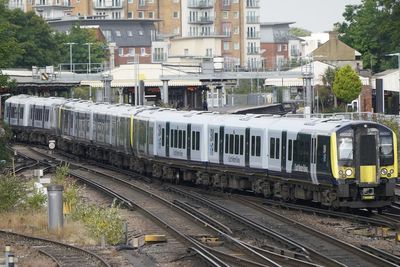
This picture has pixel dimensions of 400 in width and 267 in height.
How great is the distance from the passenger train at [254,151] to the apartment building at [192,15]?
344 ft

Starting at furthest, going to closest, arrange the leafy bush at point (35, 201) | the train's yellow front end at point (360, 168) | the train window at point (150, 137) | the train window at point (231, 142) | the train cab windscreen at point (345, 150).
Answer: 1. the train window at point (150, 137)
2. the train window at point (231, 142)
3. the leafy bush at point (35, 201)
4. the train cab windscreen at point (345, 150)
5. the train's yellow front end at point (360, 168)

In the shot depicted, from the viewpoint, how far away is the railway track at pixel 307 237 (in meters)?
25.2

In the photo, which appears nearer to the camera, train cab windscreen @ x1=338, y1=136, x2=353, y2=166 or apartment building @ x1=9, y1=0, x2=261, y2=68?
train cab windscreen @ x1=338, y1=136, x2=353, y2=166

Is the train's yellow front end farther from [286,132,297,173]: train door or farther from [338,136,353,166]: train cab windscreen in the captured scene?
[286,132,297,173]: train door

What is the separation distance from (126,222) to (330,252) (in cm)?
777

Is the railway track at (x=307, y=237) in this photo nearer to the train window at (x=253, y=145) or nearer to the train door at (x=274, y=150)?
the train door at (x=274, y=150)

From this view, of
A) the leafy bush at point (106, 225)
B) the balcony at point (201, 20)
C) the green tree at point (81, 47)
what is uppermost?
the balcony at point (201, 20)

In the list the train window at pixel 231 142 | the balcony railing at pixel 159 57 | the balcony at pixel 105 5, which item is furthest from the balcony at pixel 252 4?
the train window at pixel 231 142

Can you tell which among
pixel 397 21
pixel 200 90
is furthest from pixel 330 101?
pixel 397 21

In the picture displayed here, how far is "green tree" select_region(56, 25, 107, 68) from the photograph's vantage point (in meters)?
134

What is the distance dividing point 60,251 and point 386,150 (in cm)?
1114

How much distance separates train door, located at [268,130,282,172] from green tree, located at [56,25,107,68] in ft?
309

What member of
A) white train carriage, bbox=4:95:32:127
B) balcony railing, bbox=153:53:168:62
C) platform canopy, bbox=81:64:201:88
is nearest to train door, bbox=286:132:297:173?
white train carriage, bbox=4:95:32:127

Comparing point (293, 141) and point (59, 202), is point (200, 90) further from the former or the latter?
point (59, 202)
